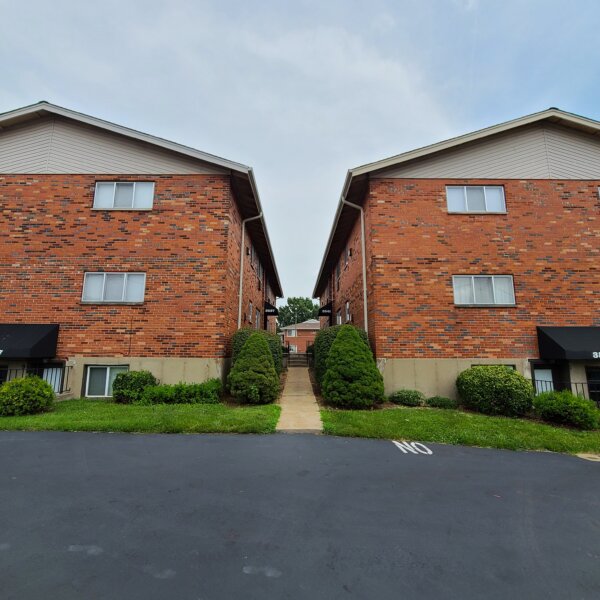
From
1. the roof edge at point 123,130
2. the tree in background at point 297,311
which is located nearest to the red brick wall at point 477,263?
the roof edge at point 123,130

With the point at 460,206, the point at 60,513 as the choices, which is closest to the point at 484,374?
the point at 460,206

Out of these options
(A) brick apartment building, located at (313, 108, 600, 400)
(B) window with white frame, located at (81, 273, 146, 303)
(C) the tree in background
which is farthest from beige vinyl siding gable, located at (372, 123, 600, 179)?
(C) the tree in background

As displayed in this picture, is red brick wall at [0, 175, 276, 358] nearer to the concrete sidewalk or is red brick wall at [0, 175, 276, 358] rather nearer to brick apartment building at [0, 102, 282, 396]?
brick apartment building at [0, 102, 282, 396]

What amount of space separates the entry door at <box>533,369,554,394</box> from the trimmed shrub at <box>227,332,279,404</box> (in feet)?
25.9

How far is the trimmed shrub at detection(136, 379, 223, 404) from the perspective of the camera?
934 cm

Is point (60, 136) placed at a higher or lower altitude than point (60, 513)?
higher

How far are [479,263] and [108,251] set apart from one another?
38.7 ft

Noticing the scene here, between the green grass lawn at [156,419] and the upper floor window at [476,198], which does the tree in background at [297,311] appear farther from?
the green grass lawn at [156,419]

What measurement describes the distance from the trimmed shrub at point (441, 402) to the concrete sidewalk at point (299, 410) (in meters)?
3.31

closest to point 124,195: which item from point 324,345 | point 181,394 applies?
point 181,394

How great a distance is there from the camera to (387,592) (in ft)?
8.18

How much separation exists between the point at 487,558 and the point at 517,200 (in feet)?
37.7

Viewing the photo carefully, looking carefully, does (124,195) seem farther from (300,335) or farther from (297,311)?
(297,311)

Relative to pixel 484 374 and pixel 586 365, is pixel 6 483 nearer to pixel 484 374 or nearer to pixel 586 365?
pixel 484 374
